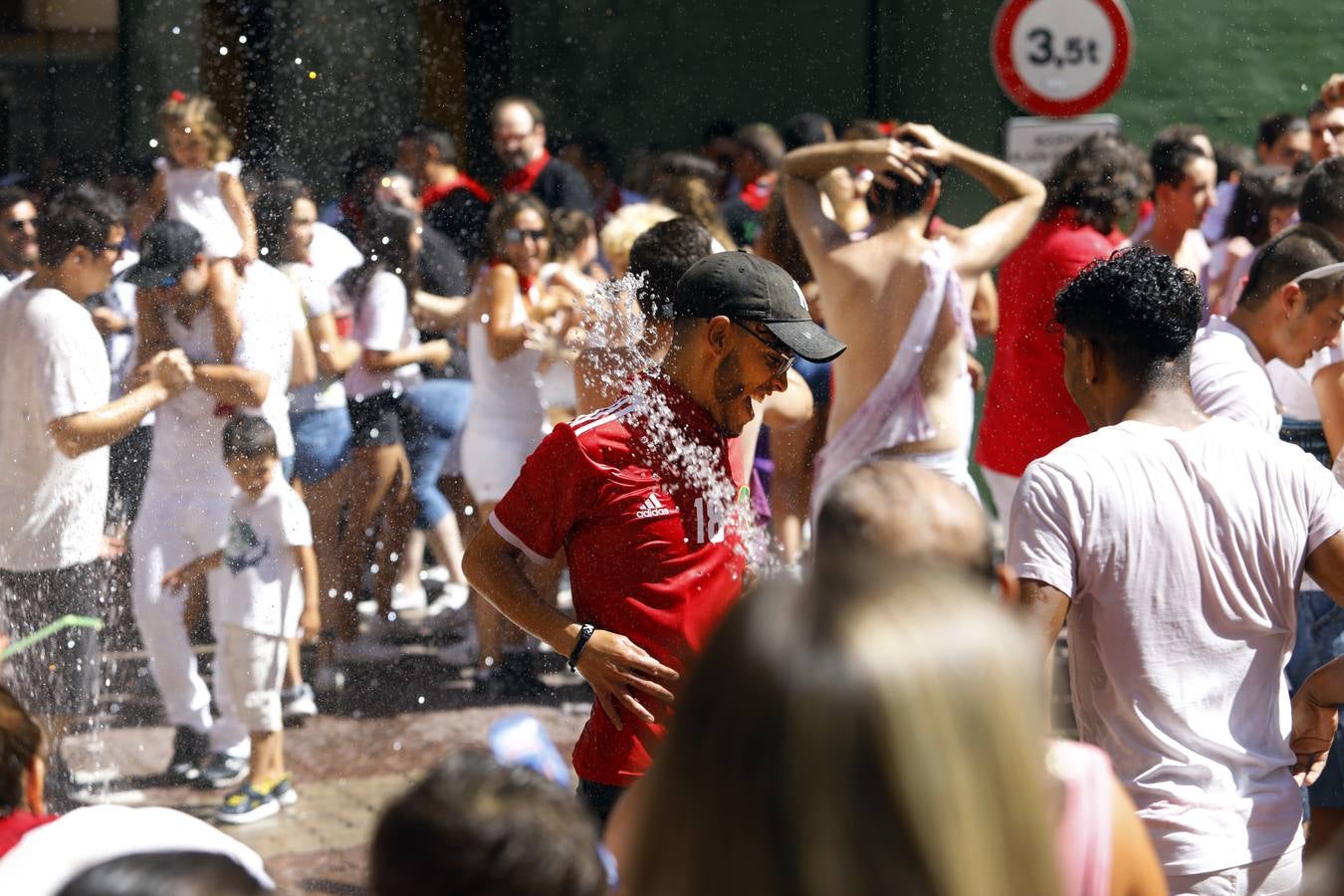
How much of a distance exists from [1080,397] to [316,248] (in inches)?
175

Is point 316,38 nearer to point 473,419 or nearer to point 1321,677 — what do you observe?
point 473,419

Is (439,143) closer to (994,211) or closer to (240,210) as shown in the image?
(240,210)

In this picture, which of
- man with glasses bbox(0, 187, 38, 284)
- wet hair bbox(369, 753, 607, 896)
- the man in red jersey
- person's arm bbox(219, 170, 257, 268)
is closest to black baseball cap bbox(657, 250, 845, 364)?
the man in red jersey

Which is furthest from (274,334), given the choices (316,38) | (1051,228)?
(316,38)

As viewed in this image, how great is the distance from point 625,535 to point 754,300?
1.63 feet

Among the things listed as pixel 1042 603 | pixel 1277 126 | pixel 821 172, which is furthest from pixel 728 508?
pixel 1277 126

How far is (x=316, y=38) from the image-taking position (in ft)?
35.6

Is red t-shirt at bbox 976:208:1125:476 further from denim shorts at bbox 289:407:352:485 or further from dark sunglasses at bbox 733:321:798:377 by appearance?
denim shorts at bbox 289:407:352:485

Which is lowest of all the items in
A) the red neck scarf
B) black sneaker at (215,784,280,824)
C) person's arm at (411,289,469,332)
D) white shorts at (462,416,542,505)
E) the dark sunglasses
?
black sneaker at (215,784,280,824)

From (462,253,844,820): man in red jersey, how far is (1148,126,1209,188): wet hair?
4.27 metres

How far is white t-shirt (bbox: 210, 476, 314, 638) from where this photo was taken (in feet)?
17.2

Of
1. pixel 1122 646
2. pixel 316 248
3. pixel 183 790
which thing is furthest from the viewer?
pixel 316 248

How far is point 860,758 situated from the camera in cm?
123

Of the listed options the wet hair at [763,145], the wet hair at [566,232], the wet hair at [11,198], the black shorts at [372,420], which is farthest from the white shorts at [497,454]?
the wet hair at [763,145]
